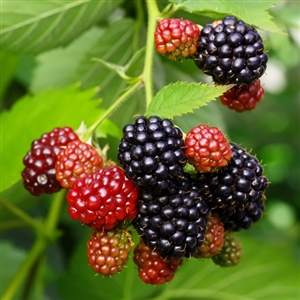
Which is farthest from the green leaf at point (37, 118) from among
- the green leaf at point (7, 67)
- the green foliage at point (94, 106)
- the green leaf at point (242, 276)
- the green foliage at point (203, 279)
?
the green leaf at point (242, 276)

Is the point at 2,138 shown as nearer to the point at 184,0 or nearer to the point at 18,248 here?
the point at 184,0

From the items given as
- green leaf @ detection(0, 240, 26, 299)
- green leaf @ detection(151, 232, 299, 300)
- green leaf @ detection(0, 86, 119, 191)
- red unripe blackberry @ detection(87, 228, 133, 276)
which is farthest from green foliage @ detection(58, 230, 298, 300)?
red unripe blackberry @ detection(87, 228, 133, 276)

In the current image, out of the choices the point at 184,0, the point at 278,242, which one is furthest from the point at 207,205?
the point at 278,242

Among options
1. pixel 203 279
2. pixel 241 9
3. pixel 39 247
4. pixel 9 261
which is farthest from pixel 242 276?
pixel 241 9

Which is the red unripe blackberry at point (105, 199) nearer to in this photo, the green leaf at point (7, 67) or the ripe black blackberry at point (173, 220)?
the ripe black blackberry at point (173, 220)

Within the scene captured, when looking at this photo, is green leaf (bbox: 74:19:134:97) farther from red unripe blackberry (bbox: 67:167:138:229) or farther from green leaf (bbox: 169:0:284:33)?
red unripe blackberry (bbox: 67:167:138:229)

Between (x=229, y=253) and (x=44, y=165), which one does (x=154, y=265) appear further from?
(x=44, y=165)

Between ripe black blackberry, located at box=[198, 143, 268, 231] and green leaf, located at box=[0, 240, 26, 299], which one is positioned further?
green leaf, located at box=[0, 240, 26, 299]
